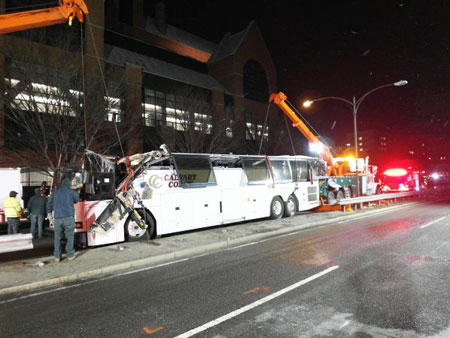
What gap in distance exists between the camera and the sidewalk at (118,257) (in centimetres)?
602

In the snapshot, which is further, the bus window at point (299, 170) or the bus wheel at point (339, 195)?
the bus wheel at point (339, 195)

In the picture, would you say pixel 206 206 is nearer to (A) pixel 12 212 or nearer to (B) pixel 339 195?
(A) pixel 12 212

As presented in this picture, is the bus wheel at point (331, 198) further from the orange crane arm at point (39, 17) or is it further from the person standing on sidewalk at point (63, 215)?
the orange crane arm at point (39, 17)

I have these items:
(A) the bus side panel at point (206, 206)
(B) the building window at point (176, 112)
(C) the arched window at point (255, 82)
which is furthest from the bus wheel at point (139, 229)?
(C) the arched window at point (255, 82)

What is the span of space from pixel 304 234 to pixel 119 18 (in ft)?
127

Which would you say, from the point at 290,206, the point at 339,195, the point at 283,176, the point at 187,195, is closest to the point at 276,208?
the point at 290,206

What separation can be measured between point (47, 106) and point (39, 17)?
801 cm

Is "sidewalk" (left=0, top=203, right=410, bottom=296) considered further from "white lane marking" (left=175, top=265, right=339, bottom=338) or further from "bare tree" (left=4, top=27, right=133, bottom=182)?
"bare tree" (left=4, top=27, right=133, bottom=182)

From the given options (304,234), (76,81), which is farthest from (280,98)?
(76,81)

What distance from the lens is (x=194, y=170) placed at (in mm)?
10781

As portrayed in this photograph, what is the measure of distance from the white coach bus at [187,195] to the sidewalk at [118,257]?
0.51 meters

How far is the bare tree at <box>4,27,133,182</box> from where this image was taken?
15.1 meters

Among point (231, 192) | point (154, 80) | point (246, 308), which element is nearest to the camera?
point (246, 308)

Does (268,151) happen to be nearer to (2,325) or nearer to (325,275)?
(325,275)
